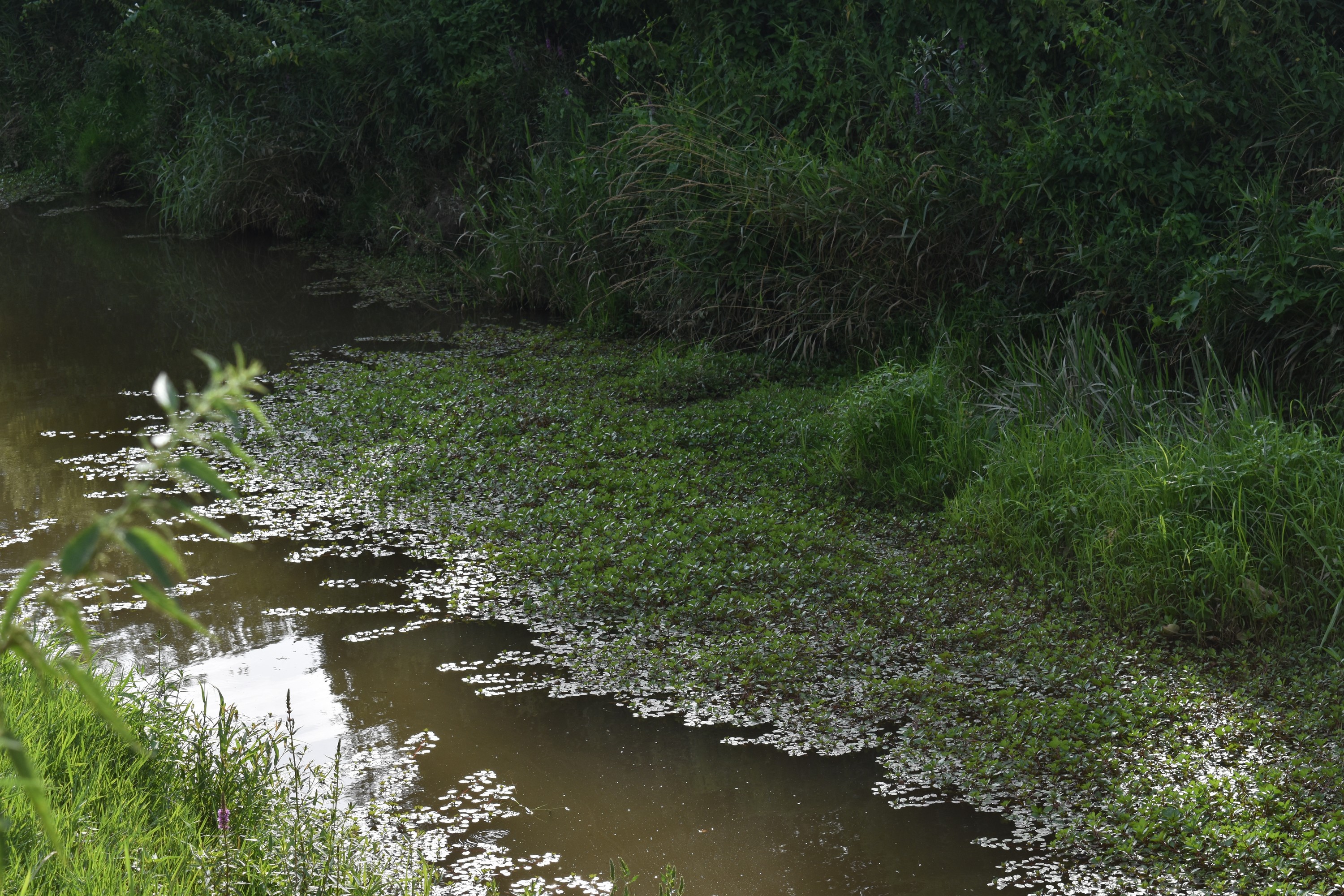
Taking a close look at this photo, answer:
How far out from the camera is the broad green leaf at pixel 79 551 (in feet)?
3.06

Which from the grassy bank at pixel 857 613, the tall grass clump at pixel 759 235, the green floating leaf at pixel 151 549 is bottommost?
the grassy bank at pixel 857 613

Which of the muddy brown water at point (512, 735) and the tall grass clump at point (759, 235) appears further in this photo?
the tall grass clump at point (759, 235)

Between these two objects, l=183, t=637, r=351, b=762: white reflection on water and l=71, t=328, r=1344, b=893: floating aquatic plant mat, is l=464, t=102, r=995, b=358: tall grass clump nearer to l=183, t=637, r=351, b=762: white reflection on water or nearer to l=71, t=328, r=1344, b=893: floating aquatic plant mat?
l=71, t=328, r=1344, b=893: floating aquatic plant mat

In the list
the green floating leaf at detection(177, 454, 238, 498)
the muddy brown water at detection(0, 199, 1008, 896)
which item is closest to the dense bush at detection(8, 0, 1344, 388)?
the muddy brown water at detection(0, 199, 1008, 896)

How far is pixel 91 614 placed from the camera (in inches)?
174

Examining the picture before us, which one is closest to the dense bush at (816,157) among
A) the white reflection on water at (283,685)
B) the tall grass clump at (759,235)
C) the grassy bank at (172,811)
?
the tall grass clump at (759,235)

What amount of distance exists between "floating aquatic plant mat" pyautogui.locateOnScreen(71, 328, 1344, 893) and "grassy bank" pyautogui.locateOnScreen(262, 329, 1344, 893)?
1cm

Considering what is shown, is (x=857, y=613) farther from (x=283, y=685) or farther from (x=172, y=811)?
(x=172, y=811)

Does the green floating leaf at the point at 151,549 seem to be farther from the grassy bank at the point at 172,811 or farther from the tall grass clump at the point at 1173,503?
the tall grass clump at the point at 1173,503

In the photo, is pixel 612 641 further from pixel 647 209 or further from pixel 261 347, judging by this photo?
pixel 261 347

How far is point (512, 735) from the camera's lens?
3717 mm

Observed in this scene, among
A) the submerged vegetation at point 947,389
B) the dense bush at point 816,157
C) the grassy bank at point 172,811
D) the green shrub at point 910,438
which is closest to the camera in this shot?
the grassy bank at point 172,811

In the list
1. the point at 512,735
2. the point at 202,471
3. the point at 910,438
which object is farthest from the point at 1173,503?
the point at 202,471

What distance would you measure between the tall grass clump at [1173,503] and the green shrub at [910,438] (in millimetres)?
143
